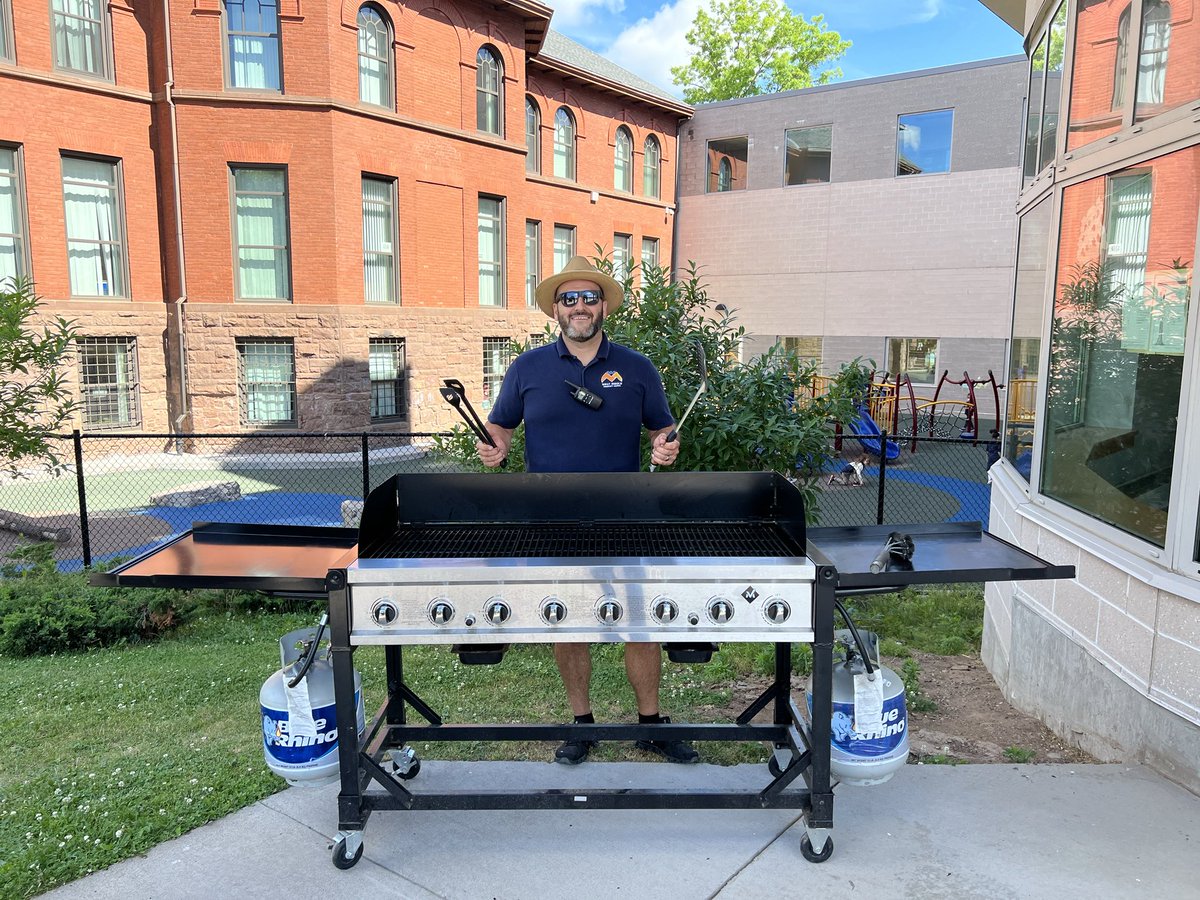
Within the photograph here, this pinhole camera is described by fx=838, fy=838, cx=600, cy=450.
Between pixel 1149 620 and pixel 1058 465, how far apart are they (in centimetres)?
112

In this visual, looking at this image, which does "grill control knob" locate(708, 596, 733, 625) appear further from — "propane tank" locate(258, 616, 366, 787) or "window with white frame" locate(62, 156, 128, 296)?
"window with white frame" locate(62, 156, 128, 296)

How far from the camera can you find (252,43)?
1370 cm

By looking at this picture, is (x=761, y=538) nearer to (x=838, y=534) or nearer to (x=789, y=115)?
(x=838, y=534)

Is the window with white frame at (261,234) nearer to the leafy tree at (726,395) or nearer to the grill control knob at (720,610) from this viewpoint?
the leafy tree at (726,395)

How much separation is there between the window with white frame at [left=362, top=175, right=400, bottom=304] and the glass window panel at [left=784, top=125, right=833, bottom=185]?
10.6 metres

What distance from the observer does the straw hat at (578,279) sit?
138 inches

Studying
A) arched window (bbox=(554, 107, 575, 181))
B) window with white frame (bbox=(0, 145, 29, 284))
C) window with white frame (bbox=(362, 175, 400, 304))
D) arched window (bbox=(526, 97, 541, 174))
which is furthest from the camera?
arched window (bbox=(554, 107, 575, 181))

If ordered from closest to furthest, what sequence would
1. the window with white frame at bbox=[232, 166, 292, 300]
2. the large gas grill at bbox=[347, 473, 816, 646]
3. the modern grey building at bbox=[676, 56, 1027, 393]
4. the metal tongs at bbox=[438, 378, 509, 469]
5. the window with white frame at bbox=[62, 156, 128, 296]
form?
1. the large gas grill at bbox=[347, 473, 816, 646]
2. the metal tongs at bbox=[438, 378, 509, 469]
3. the window with white frame at bbox=[62, 156, 128, 296]
4. the window with white frame at bbox=[232, 166, 292, 300]
5. the modern grey building at bbox=[676, 56, 1027, 393]

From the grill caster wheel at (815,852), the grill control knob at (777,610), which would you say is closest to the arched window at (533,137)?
the grill control knob at (777,610)

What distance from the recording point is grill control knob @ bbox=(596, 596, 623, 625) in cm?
241

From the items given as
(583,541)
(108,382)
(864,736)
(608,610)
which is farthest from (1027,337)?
(108,382)

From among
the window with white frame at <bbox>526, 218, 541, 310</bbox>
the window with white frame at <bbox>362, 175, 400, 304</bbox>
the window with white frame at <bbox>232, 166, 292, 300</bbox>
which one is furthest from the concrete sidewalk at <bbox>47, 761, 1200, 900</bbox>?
the window with white frame at <bbox>526, 218, 541, 310</bbox>

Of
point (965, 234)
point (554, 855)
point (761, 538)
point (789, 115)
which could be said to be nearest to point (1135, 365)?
point (761, 538)

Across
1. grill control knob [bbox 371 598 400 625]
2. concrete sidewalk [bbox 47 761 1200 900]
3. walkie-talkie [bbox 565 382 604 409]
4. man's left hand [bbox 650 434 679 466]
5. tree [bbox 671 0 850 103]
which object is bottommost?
concrete sidewalk [bbox 47 761 1200 900]
